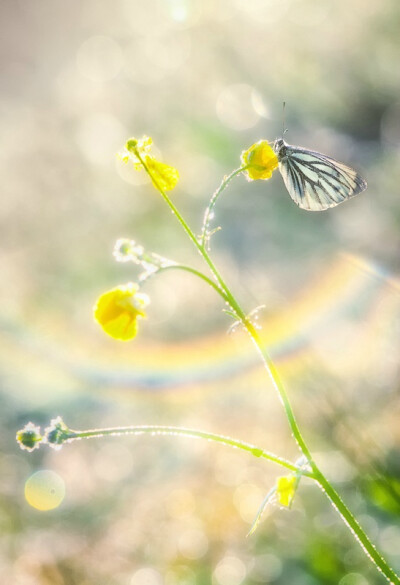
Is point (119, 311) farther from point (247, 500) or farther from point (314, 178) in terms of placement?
point (247, 500)

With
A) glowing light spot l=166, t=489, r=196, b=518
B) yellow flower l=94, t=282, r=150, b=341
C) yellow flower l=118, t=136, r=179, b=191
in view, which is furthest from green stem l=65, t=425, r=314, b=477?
glowing light spot l=166, t=489, r=196, b=518

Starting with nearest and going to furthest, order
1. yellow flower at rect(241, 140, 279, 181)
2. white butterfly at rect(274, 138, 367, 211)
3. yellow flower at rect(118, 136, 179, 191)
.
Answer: yellow flower at rect(118, 136, 179, 191) → yellow flower at rect(241, 140, 279, 181) → white butterfly at rect(274, 138, 367, 211)

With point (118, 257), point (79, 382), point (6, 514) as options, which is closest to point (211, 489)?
point (6, 514)

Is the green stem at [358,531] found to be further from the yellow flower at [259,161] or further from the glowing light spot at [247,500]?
the glowing light spot at [247,500]

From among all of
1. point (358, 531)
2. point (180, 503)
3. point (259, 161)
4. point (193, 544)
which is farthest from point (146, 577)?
point (259, 161)

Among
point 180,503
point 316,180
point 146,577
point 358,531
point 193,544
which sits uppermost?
point 180,503

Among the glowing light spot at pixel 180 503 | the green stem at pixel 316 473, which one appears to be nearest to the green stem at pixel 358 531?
the green stem at pixel 316 473

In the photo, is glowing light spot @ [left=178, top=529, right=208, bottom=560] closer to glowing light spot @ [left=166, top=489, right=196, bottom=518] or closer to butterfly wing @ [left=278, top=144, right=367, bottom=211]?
glowing light spot @ [left=166, top=489, right=196, bottom=518]
